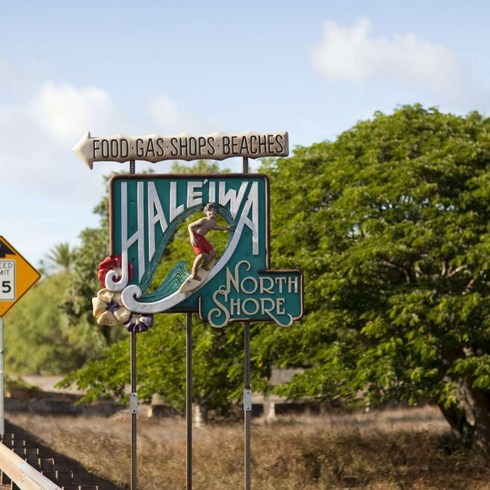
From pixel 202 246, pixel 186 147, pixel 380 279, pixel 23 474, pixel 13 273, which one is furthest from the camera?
pixel 380 279

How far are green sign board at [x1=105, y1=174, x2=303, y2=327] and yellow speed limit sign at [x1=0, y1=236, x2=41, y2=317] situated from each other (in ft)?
19.9

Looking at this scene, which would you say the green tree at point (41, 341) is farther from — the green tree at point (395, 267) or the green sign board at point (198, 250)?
the green sign board at point (198, 250)

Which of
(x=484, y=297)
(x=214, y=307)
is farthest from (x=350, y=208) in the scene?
(x=214, y=307)

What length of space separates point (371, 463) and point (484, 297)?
531 cm

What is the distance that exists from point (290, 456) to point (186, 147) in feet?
43.0

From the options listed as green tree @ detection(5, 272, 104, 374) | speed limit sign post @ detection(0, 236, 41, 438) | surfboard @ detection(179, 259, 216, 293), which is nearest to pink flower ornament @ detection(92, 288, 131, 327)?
surfboard @ detection(179, 259, 216, 293)

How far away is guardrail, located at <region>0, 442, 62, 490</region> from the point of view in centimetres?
1130

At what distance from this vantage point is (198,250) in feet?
46.3

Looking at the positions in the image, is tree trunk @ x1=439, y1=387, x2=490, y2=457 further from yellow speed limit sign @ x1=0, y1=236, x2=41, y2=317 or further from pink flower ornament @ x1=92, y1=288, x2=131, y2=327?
pink flower ornament @ x1=92, y1=288, x2=131, y2=327

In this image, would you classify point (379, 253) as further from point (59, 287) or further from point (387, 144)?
point (59, 287)

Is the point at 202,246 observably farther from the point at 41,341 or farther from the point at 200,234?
the point at 41,341

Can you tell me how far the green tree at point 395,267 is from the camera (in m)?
23.4

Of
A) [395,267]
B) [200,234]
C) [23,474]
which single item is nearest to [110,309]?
[200,234]

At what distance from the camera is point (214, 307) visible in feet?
46.2
